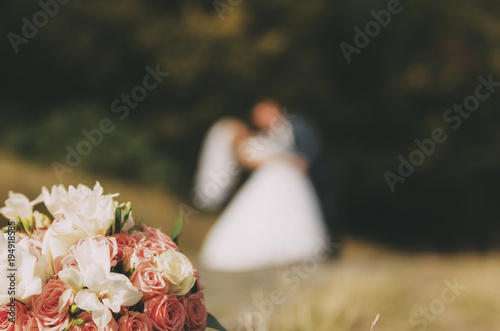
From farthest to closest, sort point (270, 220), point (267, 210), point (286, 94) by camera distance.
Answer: point (286, 94), point (267, 210), point (270, 220)

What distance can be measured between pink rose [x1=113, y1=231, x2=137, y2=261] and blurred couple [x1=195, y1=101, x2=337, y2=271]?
524 centimetres

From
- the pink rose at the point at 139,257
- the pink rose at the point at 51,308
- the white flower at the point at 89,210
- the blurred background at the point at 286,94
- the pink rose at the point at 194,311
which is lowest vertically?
the blurred background at the point at 286,94

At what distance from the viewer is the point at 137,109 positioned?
1352cm

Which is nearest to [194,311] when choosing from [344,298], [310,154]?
[344,298]

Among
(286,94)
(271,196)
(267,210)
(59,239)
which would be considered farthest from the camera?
(286,94)

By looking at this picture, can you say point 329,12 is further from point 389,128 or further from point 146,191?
point 146,191

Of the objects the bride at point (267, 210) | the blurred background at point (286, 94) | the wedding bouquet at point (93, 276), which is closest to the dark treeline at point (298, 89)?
the blurred background at point (286, 94)

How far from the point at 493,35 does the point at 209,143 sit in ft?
27.7

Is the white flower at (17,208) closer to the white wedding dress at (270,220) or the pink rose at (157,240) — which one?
the pink rose at (157,240)

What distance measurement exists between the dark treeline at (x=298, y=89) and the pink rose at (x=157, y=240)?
32.4 feet

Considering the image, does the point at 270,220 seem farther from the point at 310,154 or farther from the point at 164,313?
the point at 164,313

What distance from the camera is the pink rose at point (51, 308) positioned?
171 cm

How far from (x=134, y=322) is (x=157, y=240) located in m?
0.29

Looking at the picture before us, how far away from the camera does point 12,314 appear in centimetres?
173
